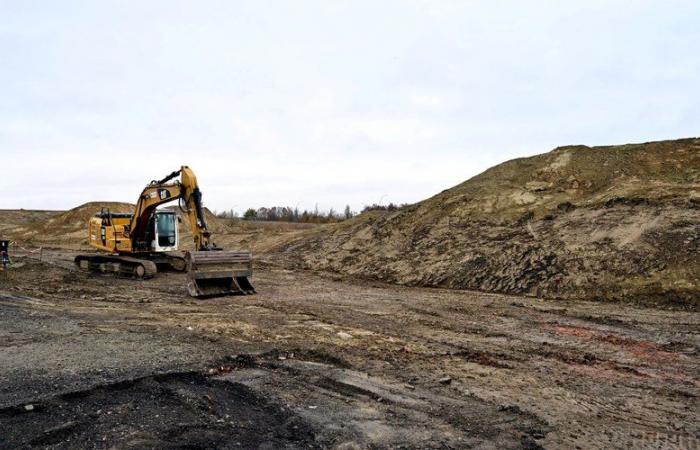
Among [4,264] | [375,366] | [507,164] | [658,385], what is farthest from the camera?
[507,164]

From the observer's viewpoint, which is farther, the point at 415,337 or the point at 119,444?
the point at 415,337

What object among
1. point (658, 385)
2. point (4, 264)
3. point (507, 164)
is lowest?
point (658, 385)

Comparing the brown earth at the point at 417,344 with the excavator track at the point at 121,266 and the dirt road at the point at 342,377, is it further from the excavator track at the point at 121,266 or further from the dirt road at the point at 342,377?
the excavator track at the point at 121,266

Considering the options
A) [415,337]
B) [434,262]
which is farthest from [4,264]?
[415,337]

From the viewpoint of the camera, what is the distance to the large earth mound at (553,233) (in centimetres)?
1374

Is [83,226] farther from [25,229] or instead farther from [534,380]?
[534,380]

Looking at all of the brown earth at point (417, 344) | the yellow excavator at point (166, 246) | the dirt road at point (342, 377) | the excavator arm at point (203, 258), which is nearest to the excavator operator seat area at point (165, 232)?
the yellow excavator at point (166, 246)

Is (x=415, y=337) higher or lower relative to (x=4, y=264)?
lower

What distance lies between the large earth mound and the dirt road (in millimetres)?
2652

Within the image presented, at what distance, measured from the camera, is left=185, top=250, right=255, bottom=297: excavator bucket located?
12805mm

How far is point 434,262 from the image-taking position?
1812cm

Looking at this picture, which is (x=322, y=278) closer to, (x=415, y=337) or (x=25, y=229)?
(x=415, y=337)

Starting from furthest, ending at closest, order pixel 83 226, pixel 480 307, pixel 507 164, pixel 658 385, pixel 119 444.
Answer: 1. pixel 83 226
2. pixel 507 164
3. pixel 480 307
4. pixel 658 385
5. pixel 119 444

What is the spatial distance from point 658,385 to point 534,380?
4.73 feet
